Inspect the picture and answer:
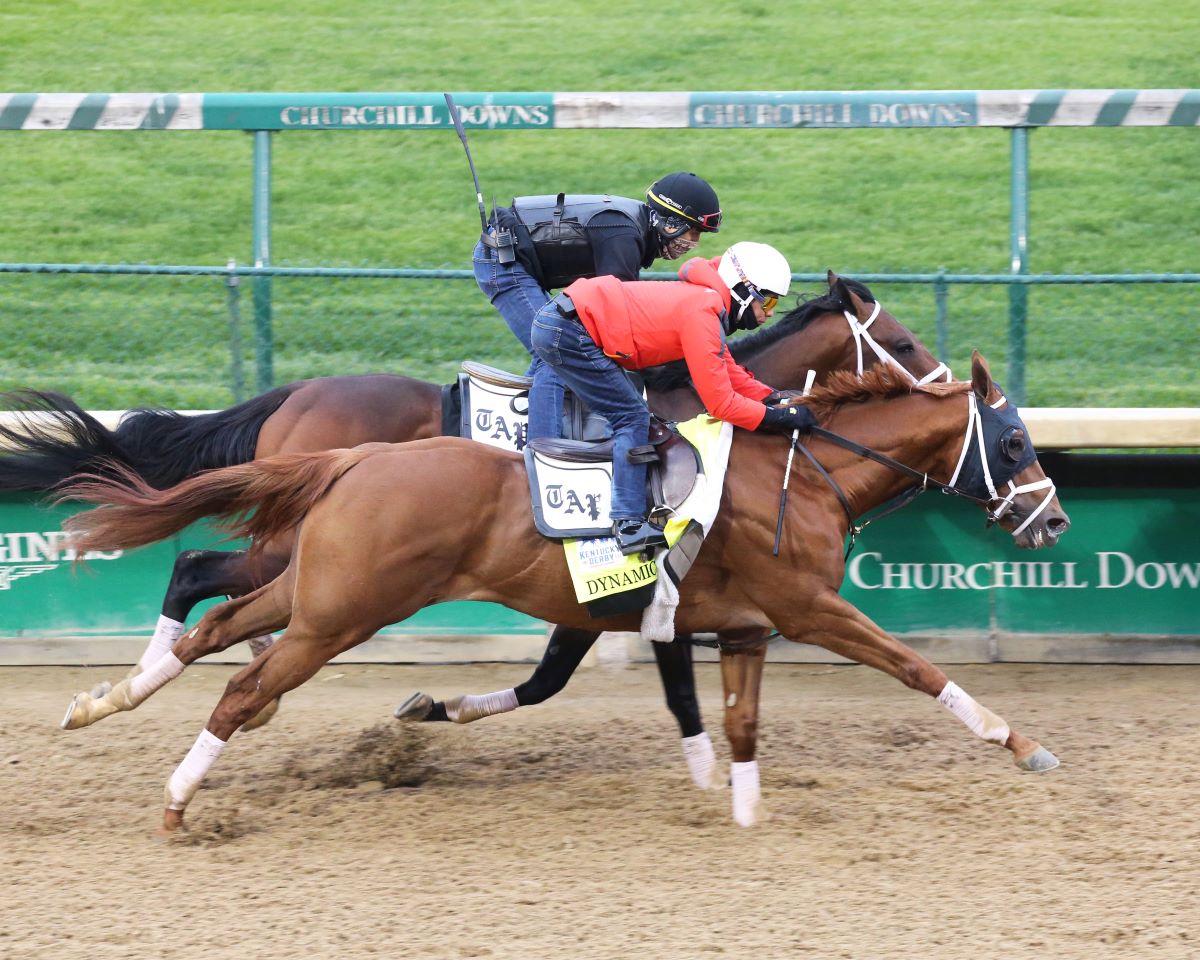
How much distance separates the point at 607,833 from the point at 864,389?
1844 millimetres

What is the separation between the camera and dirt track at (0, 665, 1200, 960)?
4.43m

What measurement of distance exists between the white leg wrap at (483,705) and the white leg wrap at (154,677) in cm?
111

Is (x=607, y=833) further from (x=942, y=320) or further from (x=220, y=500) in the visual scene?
(x=942, y=320)

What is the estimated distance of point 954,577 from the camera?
7727 millimetres

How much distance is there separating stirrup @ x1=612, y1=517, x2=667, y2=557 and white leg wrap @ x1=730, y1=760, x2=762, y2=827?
90 cm

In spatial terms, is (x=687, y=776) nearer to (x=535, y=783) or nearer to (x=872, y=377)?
(x=535, y=783)

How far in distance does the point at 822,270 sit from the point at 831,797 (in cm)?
615

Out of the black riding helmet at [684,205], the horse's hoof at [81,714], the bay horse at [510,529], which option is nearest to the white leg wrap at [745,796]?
the bay horse at [510,529]

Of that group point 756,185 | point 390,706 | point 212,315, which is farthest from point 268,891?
point 756,185

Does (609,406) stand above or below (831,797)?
above

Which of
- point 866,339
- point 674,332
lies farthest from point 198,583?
point 866,339

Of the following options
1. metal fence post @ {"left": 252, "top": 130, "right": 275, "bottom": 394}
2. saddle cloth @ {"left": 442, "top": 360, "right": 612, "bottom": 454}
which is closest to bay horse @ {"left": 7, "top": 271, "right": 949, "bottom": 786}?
saddle cloth @ {"left": 442, "top": 360, "right": 612, "bottom": 454}

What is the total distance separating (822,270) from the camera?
36.8 ft

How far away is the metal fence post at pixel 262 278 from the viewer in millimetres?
7895
